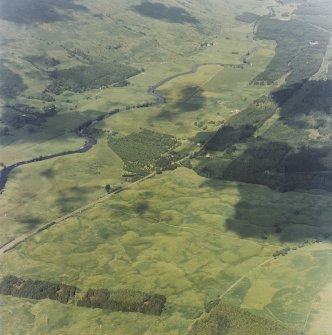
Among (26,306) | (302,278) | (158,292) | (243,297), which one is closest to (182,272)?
(158,292)

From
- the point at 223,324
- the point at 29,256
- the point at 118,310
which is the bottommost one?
the point at 29,256

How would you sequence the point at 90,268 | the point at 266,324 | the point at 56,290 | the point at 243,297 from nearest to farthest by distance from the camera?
the point at 266,324 → the point at 243,297 → the point at 56,290 → the point at 90,268

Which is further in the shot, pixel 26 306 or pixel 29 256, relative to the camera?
pixel 29 256

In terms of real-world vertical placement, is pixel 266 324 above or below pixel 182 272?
above

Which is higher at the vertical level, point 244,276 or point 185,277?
point 244,276

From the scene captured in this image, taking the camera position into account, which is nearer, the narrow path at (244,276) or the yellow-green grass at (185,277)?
the yellow-green grass at (185,277)

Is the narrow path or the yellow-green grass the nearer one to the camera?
the yellow-green grass

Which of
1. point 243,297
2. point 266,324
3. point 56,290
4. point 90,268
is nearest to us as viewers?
point 266,324

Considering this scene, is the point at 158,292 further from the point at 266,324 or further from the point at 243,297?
the point at 266,324

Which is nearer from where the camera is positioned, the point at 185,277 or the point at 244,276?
the point at 244,276
